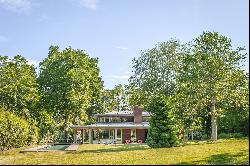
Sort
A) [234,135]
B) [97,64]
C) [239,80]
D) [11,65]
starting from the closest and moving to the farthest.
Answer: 1. [239,80]
2. [234,135]
3. [11,65]
4. [97,64]

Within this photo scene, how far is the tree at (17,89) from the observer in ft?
217

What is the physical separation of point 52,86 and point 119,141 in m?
17.5

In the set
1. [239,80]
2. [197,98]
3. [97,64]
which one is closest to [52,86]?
[97,64]

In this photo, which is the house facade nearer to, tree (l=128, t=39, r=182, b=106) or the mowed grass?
tree (l=128, t=39, r=182, b=106)

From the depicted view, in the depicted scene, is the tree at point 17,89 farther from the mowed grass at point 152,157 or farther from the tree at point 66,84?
the mowed grass at point 152,157

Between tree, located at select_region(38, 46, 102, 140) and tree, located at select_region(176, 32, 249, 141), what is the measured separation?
24.2 m

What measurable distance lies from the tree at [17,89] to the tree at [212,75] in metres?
28.9

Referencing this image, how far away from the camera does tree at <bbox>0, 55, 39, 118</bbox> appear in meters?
66.2

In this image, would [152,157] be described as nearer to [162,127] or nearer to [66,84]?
[162,127]

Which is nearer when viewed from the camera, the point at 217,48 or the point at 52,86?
the point at 217,48

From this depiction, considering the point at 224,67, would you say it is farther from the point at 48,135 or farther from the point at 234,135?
the point at 48,135

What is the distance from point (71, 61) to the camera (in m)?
70.8

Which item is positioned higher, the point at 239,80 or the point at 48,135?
the point at 239,80

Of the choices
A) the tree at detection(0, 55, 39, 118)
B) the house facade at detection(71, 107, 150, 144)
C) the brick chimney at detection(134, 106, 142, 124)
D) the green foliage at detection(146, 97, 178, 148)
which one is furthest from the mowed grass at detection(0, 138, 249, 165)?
the tree at detection(0, 55, 39, 118)
